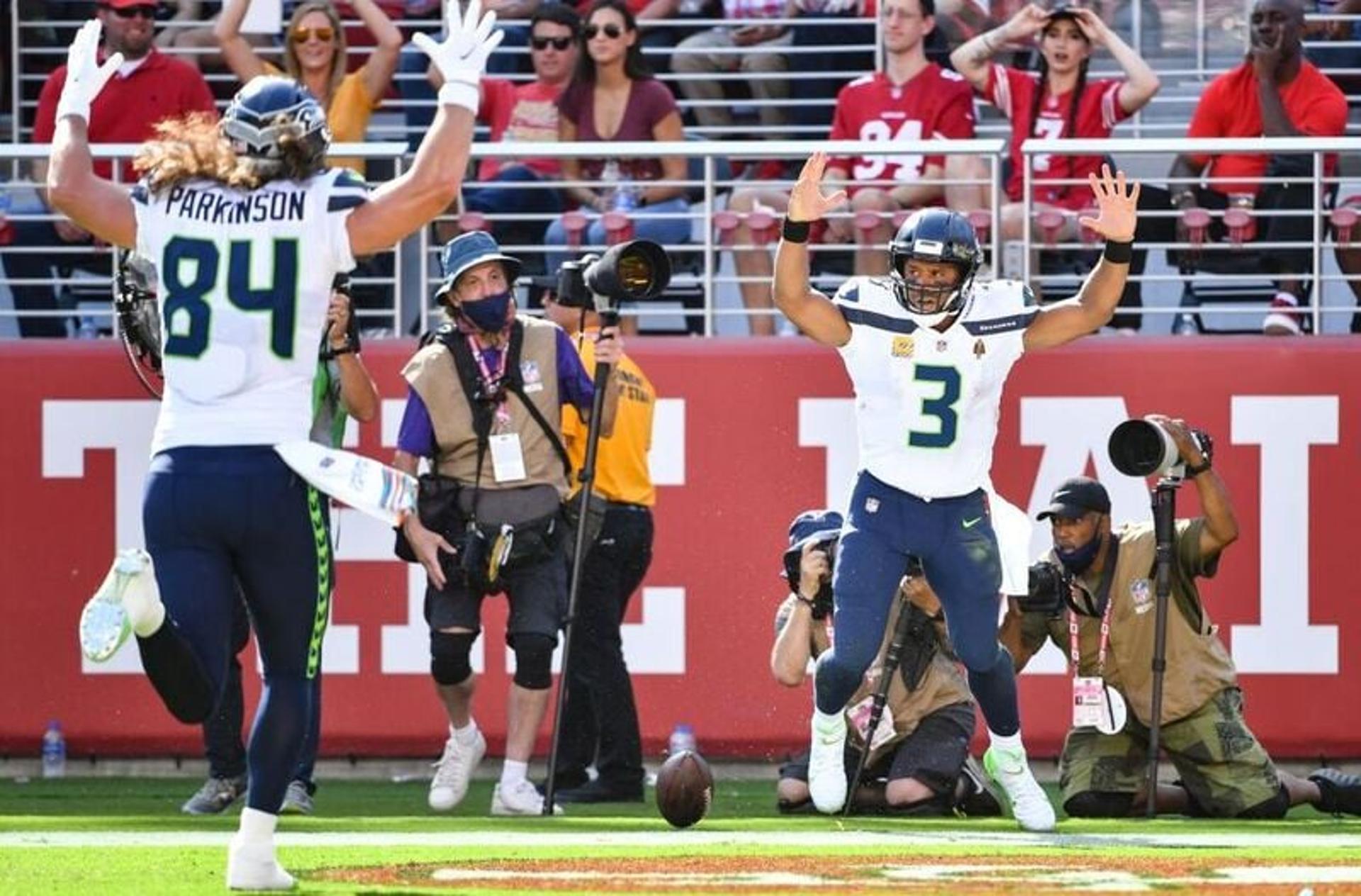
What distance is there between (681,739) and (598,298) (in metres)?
2.49

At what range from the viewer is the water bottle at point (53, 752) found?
11797 millimetres

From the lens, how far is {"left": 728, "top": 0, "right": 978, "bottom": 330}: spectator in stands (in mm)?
11734

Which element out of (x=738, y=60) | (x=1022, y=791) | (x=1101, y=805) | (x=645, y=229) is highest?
(x=738, y=60)

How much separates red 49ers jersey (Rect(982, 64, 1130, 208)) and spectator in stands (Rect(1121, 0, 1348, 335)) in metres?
0.34

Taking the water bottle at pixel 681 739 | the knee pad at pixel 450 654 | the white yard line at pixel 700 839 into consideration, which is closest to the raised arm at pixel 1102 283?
the white yard line at pixel 700 839

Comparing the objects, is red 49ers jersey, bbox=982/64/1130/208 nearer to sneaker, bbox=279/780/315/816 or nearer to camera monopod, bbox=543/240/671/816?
camera monopod, bbox=543/240/671/816

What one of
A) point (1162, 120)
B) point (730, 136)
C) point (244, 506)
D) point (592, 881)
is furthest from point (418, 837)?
point (1162, 120)

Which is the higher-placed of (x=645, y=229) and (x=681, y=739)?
(x=645, y=229)

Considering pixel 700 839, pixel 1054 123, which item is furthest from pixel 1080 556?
pixel 1054 123

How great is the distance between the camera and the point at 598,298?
389 inches

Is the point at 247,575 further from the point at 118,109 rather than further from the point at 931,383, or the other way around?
the point at 118,109

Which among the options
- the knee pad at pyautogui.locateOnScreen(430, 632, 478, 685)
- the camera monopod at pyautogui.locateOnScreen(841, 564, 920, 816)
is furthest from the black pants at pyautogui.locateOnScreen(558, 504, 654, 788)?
the camera monopod at pyautogui.locateOnScreen(841, 564, 920, 816)

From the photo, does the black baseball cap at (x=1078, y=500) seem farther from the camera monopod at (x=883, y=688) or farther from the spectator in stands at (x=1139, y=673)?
the camera monopod at (x=883, y=688)

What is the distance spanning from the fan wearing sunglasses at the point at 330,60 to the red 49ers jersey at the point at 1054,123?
2.78 meters
